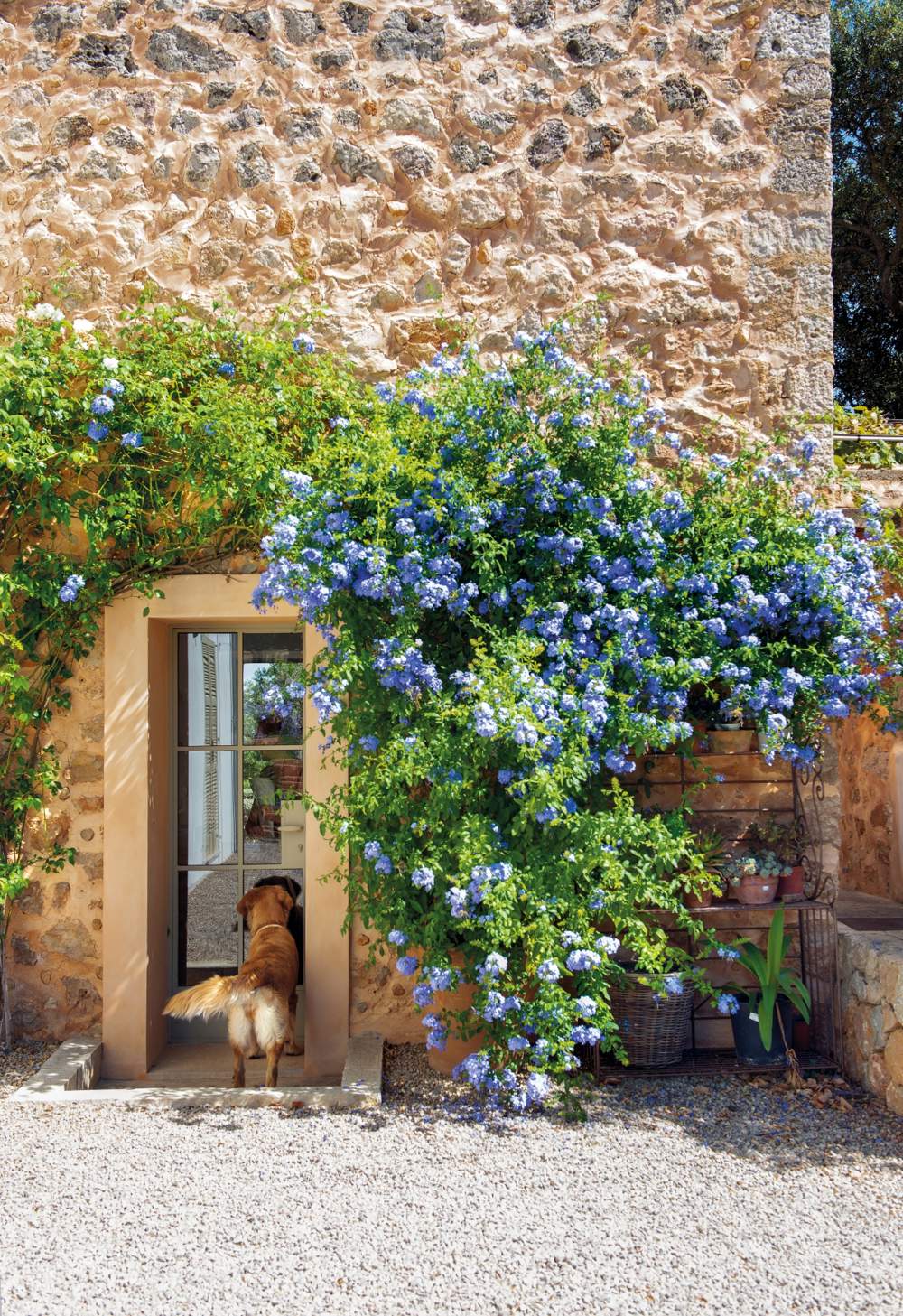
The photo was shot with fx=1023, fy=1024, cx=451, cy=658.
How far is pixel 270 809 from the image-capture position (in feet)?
14.8

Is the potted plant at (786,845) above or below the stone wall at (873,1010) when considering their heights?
above

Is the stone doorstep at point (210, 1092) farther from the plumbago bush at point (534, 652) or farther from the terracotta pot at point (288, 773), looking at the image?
the terracotta pot at point (288, 773)

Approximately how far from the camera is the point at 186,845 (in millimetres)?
4547

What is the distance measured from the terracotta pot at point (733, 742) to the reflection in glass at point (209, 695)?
208 cm

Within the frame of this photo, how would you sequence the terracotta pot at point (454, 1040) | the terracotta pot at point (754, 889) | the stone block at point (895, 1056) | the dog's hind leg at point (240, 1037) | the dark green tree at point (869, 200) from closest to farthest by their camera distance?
1. the stone block at point (895, 1056)
2. the terracotta pot at point (454, 1040)
3. the dog's hind leg at point (240, 1037)
4. the terracotta pot at point (754, 889)
5. the dark green tree at point (869, 200)

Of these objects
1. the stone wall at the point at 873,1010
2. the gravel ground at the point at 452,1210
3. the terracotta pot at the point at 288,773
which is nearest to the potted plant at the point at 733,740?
the stone wall at the point at 873,1010

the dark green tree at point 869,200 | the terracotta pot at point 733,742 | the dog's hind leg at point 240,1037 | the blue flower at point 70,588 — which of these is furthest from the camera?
the dark green tree at point 869,200

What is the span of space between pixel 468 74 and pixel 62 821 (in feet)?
12.1

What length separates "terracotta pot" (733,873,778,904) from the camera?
4.00 meters

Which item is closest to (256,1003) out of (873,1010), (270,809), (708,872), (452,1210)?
(270,809)

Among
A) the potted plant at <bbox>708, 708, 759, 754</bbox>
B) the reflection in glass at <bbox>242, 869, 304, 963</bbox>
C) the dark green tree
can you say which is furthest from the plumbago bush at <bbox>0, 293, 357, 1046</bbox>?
the dark green tree

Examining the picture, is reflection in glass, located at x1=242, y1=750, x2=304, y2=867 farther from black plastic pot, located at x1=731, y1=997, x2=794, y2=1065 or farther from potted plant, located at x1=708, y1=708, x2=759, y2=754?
black plastic pot, located at x1=731, y1=997, x2=794, y2=1065

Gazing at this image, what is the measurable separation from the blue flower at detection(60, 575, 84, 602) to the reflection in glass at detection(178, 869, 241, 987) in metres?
1.37

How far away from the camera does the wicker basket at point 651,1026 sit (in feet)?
13.0
